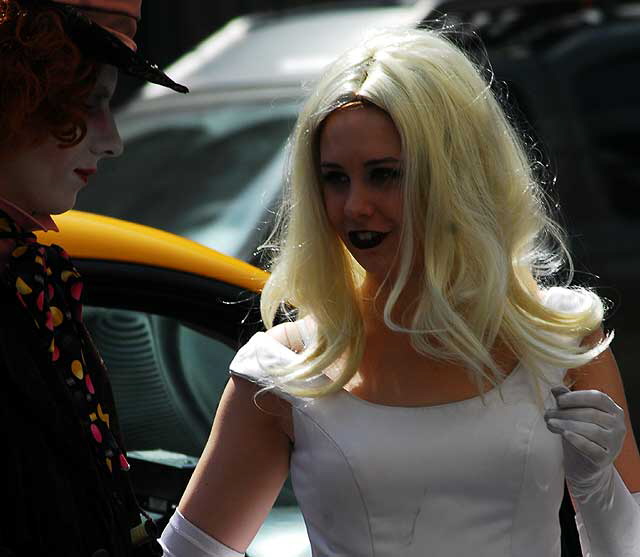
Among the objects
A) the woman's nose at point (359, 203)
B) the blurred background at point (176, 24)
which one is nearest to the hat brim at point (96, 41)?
the woman's nose at point (359, 203)

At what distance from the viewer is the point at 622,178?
5625 millimetres

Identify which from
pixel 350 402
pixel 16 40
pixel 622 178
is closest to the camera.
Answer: pixel 16 40

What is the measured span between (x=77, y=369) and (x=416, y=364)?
69 cm

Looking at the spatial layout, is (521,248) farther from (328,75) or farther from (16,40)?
(16,40)

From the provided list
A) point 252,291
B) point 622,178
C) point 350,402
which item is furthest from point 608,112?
point 350,402

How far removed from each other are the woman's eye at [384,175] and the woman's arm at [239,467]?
436 mm

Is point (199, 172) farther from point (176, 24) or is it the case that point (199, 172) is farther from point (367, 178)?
point (176, 24)

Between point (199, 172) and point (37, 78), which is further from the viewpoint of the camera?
point (199, 172)

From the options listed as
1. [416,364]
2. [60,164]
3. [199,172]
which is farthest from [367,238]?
[199,172]

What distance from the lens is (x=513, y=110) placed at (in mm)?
4914

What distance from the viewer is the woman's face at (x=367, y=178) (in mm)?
2561

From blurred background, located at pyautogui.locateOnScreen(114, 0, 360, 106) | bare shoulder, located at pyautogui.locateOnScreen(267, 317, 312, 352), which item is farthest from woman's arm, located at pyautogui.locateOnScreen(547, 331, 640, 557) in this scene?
blurred background, located at pyautogui.locateOnScreen(114, 0, 360, 106)

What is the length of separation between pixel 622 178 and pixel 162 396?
9.74ft

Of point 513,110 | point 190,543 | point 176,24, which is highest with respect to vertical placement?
point 190,543
